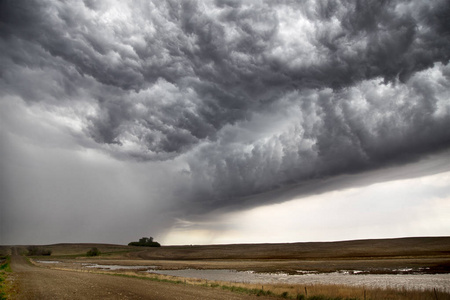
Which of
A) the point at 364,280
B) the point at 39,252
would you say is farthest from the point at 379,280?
the point at 39,252

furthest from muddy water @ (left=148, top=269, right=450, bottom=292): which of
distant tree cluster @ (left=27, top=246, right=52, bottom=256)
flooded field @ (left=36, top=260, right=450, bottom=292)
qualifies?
distant tree cluster @ (left=27, top=246, right=52, bottom=256)

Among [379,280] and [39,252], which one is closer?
[379,280]

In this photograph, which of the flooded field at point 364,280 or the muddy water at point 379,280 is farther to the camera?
the flooded field at point 364,280

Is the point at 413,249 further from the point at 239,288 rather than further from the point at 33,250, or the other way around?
the point at 33,250

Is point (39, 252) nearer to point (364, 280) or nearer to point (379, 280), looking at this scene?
point (364, 280)

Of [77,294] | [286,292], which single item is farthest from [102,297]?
[286,292]

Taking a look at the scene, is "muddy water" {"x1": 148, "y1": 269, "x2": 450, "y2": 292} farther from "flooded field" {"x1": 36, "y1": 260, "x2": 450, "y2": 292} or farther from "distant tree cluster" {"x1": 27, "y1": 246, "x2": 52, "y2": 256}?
"distant tree cluster" {"x1": 27, "y1": 246, "x2": 52, "y2": 256}

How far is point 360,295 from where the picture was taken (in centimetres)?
2597

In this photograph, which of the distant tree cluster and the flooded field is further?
the distant tree cluster

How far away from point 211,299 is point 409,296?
53.5 ft

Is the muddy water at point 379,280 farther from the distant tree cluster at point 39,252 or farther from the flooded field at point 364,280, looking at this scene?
the distant tree cluster at point 39,252

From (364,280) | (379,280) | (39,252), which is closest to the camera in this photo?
(379,280)

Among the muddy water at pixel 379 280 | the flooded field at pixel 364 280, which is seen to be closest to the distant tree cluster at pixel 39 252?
the flooded field at pixel 364 280

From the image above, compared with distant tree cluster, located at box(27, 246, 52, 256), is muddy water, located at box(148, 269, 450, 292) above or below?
above
